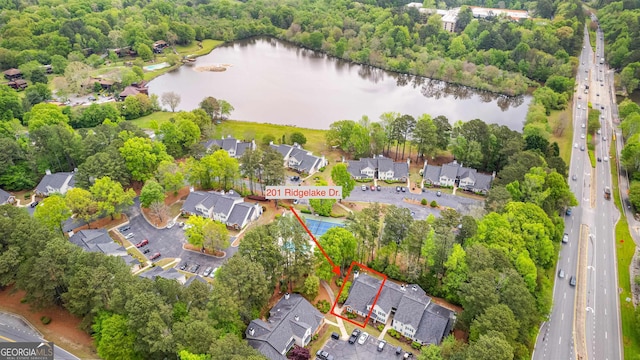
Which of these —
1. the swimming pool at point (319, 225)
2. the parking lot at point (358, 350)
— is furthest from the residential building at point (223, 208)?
the parking lot at point (358, 350)

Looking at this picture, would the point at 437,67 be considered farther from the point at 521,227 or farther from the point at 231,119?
the point at 521,227

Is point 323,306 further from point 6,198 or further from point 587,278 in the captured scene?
point 6,198

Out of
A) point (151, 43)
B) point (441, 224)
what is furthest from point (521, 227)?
point (151, 43)

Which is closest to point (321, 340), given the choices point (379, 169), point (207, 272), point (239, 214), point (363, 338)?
point (363, 338)

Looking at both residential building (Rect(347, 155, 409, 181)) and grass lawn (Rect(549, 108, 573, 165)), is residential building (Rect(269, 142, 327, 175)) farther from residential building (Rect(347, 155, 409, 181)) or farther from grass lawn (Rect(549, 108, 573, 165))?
grass lawn (Rect(549, 108, 573, 165))

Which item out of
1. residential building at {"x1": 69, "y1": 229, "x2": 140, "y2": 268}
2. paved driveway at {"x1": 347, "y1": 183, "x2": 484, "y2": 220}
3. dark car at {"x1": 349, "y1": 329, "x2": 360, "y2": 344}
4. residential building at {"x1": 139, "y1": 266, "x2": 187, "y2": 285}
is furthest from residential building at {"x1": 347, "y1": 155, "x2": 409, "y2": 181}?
residential building at {"x1": 69, "y1": 229, "x2": 140, "y2": 268}

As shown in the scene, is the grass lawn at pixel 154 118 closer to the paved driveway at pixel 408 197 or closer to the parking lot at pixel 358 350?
the paved driveway at pixel 408 197
